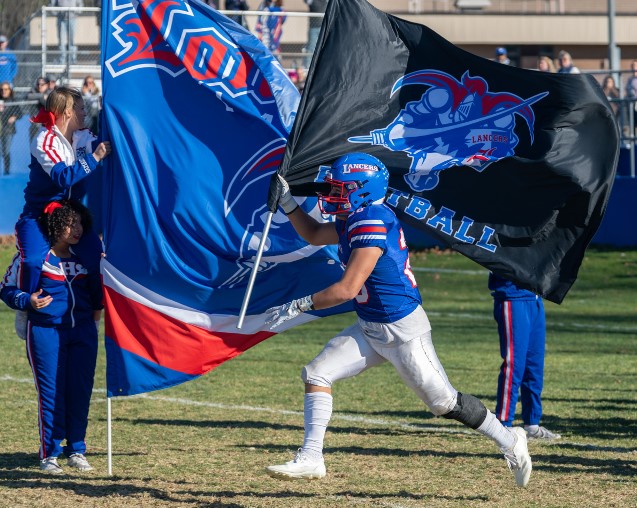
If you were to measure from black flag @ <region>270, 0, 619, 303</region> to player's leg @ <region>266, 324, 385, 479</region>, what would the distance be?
3.18ft

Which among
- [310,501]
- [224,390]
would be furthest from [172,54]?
[224,390]

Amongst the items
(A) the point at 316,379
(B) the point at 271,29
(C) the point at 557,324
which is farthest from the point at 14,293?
(B) the point at 271,29

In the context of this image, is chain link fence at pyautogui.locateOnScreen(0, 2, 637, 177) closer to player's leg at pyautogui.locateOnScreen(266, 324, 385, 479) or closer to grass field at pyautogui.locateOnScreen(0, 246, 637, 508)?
grass field at pyautogui.locateOnScreen(0, 246, 637, 508)

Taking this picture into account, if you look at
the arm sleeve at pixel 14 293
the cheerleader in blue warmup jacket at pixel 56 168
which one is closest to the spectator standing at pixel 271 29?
the cheerleader in blue warmup jacket at pixel 56 168

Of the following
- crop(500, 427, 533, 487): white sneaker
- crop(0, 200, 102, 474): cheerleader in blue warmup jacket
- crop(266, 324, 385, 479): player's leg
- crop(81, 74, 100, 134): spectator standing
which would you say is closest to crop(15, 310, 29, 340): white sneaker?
crop(0, 200, 102, 474): cheerleader in blue warmup jacket

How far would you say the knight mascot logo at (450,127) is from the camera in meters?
7.94

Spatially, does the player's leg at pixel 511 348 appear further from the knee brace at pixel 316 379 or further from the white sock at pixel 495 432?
the knee brace at pixel 316 379

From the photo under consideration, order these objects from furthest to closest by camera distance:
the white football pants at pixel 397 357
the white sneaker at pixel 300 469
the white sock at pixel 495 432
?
the white sock at pixel 495 432, the white football pants at pixel 397 357, the white sneaker at pixel 300 469

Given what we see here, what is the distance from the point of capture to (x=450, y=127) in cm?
800

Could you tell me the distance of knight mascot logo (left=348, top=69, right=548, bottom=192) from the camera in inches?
313

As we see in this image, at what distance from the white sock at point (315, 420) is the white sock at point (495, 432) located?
2.99ft

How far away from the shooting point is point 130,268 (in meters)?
8.13

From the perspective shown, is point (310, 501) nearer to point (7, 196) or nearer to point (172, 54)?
point (172, 54)

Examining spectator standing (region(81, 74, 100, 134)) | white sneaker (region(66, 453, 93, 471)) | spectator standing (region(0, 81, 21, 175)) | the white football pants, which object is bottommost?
spectator standing (region(0, 81, 21, 175))
